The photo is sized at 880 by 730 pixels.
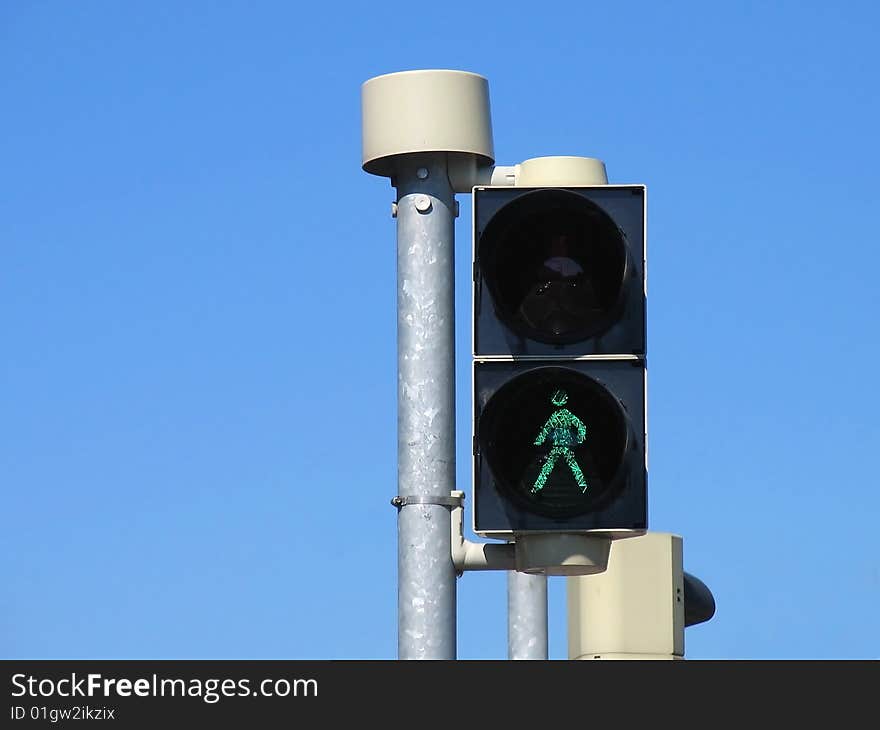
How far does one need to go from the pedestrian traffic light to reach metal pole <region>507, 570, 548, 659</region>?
5245mm

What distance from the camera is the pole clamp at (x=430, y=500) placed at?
25.5 feet

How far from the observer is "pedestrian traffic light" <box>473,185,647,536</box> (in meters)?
7.53

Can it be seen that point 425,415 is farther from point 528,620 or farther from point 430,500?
point 528,620

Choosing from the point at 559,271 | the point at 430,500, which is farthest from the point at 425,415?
the point at 559,271

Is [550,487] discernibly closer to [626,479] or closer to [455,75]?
[626,479]

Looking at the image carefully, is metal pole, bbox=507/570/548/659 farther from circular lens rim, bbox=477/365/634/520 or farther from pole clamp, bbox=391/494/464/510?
circular lens rim, bbox=477/365/634/520

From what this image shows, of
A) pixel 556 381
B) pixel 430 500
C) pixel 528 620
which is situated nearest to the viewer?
pixel 556 381

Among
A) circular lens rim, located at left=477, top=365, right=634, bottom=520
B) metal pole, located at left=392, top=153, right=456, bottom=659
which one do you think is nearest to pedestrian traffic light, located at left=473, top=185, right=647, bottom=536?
circular lens rim, located at left=477, top=365, right=634, bottom=520

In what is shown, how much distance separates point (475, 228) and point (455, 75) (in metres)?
0.63

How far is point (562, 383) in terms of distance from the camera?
7.55 meters

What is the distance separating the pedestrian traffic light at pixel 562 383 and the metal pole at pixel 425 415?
24 cm

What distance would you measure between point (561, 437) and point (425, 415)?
52 cm

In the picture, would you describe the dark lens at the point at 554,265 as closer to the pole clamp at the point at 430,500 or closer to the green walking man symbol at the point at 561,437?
the green walking man symbol at the point at 561,437
